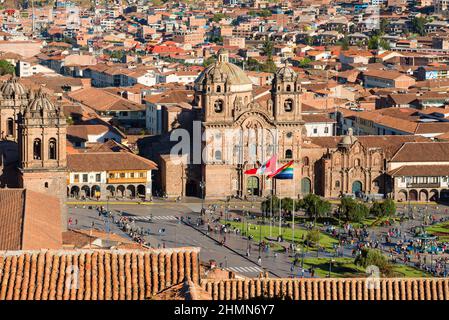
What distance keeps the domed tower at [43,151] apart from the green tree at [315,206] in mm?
19414

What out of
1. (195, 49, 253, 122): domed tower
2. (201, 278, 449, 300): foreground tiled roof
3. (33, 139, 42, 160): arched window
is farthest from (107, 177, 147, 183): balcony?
(201, 278, 449, 300): foreground tiled roof

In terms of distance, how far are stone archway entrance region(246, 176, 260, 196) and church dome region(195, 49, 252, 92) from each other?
5334 millimetres

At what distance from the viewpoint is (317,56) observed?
156 meters

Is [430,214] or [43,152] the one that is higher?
[43,152]

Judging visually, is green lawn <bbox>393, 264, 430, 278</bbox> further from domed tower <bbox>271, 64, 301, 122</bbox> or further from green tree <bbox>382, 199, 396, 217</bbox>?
domed tower <bbox>271, 64, 301, 122</bbox>

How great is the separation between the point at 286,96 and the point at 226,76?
12.1 feet

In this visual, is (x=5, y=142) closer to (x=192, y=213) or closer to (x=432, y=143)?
(x=192, y=213)

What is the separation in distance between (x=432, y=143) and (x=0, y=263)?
187ft

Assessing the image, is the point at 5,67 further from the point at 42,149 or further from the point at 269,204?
the point at 42,149

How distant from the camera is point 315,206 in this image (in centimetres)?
6712

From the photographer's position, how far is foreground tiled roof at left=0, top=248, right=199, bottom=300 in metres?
22.4

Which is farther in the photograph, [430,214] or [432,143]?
[432,143]

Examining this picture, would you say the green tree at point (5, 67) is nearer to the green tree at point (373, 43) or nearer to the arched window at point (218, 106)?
the green tree at point (373, 43)
